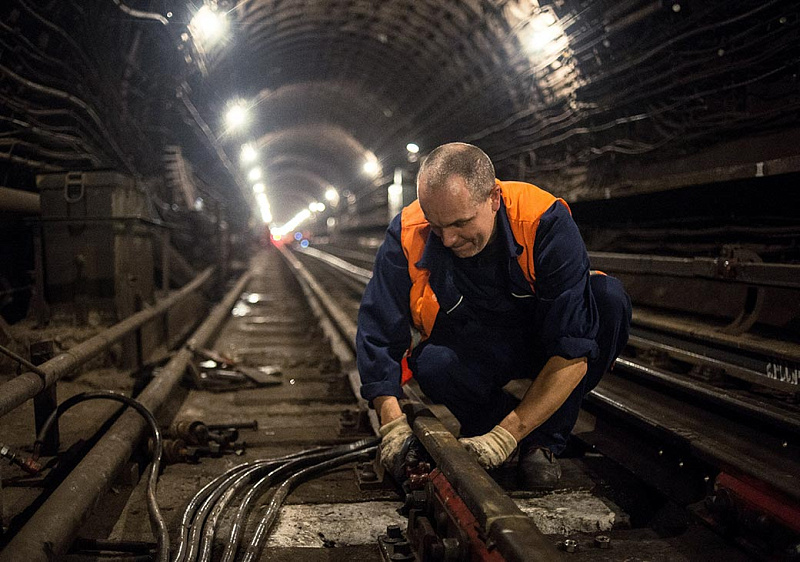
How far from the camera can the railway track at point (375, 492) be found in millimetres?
1852

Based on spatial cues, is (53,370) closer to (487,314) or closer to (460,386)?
(460,386)

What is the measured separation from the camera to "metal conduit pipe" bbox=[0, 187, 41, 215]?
15.6 feet

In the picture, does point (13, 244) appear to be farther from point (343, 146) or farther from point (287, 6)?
point (343, 146)

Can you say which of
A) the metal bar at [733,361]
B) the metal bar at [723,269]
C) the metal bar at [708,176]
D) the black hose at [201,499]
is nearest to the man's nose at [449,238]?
the black hose at [201,499]

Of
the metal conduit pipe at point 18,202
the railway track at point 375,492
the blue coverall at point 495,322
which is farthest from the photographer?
the metal conduit pipe at point 18,202

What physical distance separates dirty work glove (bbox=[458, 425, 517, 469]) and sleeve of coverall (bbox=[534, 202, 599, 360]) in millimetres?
370

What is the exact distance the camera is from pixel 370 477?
277 centimetres

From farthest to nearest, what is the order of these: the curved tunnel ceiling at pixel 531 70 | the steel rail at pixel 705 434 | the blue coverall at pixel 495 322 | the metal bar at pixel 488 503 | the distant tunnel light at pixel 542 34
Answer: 1. the distant tunnel light at pixel 542 34
2. the curved tunnel ceiling at pixel 531 70
3. the blue coverall at pixel 495 322
4. the steel rail at pixel 705 434
5. the metal bar at pixel 488 503

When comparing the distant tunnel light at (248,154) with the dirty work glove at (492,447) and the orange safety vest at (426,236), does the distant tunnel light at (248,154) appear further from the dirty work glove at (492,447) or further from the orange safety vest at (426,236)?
the dirty work glove at (492,447)

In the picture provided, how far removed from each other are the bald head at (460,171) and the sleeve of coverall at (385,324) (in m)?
0.42

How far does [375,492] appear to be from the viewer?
8.91 feet

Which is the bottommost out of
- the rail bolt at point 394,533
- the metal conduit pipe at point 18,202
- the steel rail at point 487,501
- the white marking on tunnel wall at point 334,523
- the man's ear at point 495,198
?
the white marking on tunnel wall at point 334,523

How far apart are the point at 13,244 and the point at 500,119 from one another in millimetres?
8044

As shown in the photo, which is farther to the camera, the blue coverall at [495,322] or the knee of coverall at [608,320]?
the knee of coverall at [608,320]
